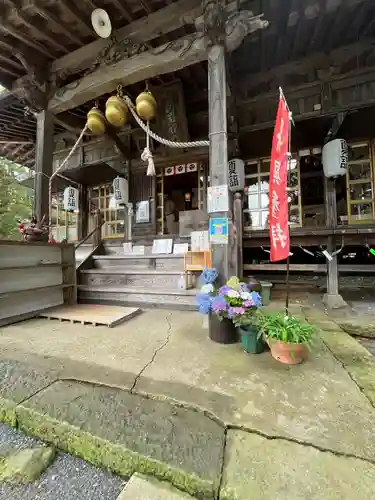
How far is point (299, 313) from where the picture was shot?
344 cm

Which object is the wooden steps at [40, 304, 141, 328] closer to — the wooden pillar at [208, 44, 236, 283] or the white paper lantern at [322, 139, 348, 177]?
the wooden pillar at [208, 44, 236, 283]

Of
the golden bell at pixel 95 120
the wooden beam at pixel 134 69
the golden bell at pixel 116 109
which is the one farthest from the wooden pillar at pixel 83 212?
the golden bell at pixel 116 109

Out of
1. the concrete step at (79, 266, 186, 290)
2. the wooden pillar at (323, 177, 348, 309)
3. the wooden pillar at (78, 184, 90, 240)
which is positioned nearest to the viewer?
the wooden pillar at (323, 177, 348, 309)

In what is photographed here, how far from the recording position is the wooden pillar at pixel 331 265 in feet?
13.2

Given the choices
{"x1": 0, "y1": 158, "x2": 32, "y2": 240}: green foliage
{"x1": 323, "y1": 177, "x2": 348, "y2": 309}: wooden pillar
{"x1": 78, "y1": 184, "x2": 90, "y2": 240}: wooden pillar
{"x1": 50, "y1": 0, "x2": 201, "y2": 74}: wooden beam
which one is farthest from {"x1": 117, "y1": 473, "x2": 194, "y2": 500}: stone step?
{"x1": 0, "y1": 158, "x2": 32, "y2": 240}: green foliage

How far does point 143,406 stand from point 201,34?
484cm

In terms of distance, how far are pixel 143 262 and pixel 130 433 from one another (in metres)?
3.88

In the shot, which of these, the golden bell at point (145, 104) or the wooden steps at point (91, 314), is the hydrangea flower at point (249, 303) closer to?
the wooden steps at point (91, 314)

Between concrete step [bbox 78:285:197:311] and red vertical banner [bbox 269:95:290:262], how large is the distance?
1758 mm

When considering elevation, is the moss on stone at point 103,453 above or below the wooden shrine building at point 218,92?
below

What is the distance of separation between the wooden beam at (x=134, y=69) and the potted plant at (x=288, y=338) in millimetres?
4052

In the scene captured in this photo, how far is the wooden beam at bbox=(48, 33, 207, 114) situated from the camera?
3.62m

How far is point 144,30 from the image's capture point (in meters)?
3.93

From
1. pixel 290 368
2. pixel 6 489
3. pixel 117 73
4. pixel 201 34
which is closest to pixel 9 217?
pixel 117 73
